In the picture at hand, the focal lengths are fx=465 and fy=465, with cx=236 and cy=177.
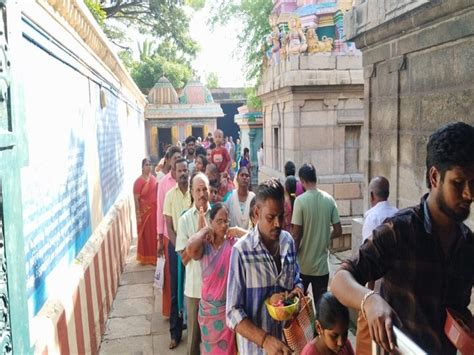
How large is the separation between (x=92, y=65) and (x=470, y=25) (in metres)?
4.37

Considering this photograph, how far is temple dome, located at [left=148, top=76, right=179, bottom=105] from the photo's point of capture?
25.9 meters

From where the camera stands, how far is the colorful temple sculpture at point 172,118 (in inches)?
1007

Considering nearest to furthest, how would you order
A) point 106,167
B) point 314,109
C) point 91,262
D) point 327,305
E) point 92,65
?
point 327,305 → point 91,262 → point 92,65 → point 106,167 → point 314,109

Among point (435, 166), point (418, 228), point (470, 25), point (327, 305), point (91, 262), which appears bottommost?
point (91, 262)

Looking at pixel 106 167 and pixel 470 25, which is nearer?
pixel 470 25

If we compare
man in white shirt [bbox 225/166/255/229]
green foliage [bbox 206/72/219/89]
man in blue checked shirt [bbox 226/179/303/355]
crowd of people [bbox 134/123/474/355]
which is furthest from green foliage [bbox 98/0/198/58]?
green foliage [bbox 206/72/219/89]

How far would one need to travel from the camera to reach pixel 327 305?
2111 mm

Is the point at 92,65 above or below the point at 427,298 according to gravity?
above

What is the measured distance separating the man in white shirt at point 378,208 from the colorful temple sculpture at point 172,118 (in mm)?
22149

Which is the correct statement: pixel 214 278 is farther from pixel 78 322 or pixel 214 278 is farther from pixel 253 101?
pixel 253 101

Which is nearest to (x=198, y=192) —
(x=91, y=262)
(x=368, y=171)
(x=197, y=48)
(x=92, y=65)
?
(x=91, y=262)

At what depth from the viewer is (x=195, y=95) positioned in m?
26.4

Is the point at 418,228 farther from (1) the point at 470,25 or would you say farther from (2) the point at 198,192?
(2) the point at 198,192

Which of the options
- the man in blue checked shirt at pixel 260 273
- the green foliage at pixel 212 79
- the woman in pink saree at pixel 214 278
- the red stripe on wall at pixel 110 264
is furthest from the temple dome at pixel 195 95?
the man in blue checked shirt at pixel 260 273
